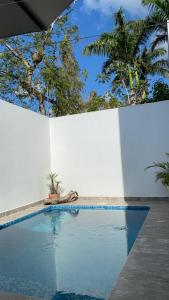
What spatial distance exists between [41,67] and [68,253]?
13842 mm

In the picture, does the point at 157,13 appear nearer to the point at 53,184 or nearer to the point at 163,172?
the point at 163,172

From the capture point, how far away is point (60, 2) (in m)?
2.66

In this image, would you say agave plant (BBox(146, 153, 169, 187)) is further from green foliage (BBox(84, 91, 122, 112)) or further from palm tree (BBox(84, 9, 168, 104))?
green foliage (BBox(84, 91, 122, 112))

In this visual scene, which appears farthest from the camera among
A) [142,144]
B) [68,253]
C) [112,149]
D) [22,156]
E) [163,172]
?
[112,149]

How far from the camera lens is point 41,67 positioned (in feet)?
57.1

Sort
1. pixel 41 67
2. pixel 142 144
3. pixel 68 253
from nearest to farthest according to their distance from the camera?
1. pixel 68 253
2. pixel 142 144
3. pixel 41 67

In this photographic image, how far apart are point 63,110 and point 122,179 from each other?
27.2ft

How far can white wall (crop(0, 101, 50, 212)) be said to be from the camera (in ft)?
28.3

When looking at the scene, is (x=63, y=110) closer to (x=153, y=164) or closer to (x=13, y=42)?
(x=13, y=42)

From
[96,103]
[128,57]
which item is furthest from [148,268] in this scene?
[128,57]

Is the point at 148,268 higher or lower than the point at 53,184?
lower

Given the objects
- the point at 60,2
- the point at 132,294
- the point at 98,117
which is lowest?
the point at 132,294

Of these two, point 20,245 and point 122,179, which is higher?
point 122,179

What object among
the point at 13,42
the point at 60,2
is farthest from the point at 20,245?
the point at 13,42
